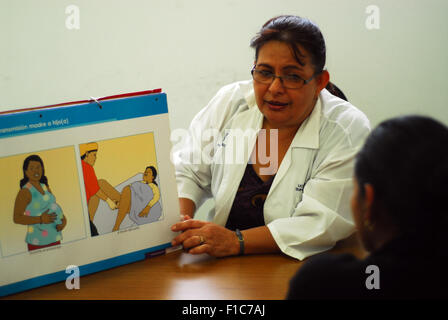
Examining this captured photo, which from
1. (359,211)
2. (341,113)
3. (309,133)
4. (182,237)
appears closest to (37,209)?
(182,237)

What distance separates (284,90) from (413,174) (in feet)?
2.66

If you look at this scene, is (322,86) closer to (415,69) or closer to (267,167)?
(267,167)

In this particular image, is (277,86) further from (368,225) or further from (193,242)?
(368,225)

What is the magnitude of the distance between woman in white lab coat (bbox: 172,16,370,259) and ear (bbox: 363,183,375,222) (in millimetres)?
527

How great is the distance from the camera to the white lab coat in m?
1.36

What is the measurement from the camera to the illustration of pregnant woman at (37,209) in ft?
3.57

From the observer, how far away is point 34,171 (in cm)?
109

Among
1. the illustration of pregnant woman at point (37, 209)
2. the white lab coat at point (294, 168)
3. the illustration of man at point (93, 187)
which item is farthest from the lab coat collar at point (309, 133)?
the illustration of pregnant woman at point (37, 209)

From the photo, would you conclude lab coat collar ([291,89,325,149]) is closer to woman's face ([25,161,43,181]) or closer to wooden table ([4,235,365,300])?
wooden table ([4,235,365,300])

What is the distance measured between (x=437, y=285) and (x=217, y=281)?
1.89ft

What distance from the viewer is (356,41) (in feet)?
8.05

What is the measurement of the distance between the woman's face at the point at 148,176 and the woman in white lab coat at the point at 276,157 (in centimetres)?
17

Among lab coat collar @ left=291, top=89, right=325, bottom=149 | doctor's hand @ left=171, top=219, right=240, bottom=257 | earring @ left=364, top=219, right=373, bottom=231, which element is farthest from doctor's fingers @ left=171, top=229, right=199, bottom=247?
earring @ left=364, top=219, right=373, bottom=231
